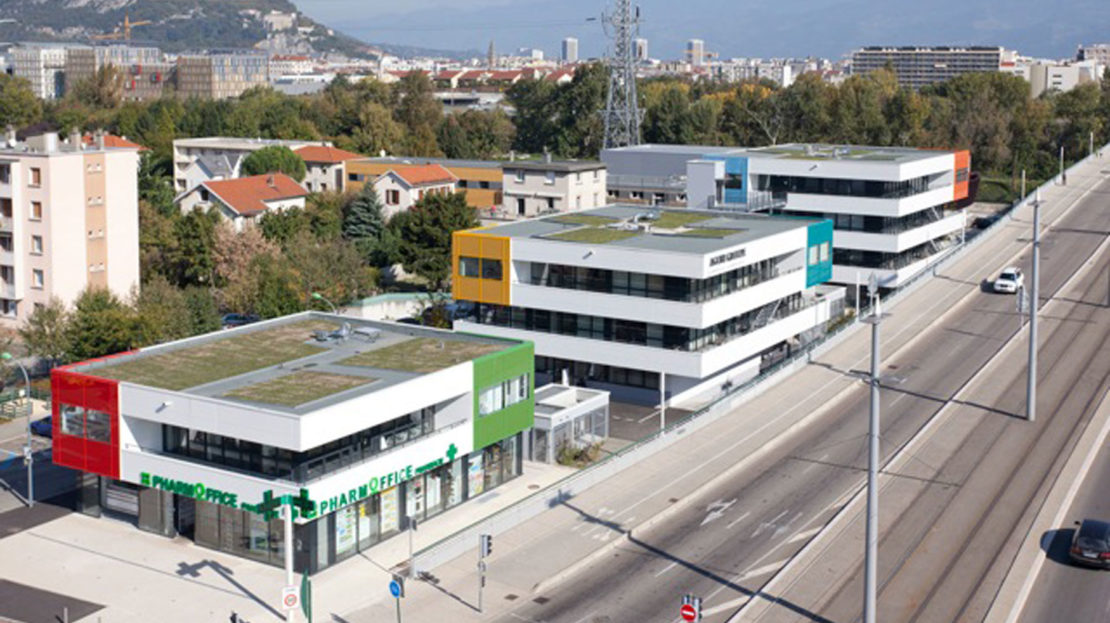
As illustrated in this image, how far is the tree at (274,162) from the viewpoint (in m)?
99.4

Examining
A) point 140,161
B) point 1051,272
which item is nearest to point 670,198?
point 1051,272

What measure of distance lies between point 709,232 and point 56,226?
33.0m

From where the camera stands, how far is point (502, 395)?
139 feet

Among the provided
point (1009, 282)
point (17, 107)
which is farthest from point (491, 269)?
point (17, 107)

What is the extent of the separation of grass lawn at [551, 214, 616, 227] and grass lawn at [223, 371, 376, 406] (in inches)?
910

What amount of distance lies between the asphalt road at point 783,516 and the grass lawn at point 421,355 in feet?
28.4

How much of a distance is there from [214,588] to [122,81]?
465 ft

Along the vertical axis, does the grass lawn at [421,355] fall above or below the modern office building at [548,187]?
below

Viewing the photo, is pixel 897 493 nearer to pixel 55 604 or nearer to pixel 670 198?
pixel 55 604

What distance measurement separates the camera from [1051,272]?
252 ft

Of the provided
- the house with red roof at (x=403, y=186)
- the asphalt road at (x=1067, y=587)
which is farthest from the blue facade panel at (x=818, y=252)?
the house with red roof at (x=403, y=186)

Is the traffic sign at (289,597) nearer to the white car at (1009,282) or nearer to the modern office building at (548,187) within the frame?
the white car at (1009,282)

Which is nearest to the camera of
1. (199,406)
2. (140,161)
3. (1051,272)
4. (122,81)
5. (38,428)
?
(199,406)

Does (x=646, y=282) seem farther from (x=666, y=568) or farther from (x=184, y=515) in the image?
(x=184, y=515)
